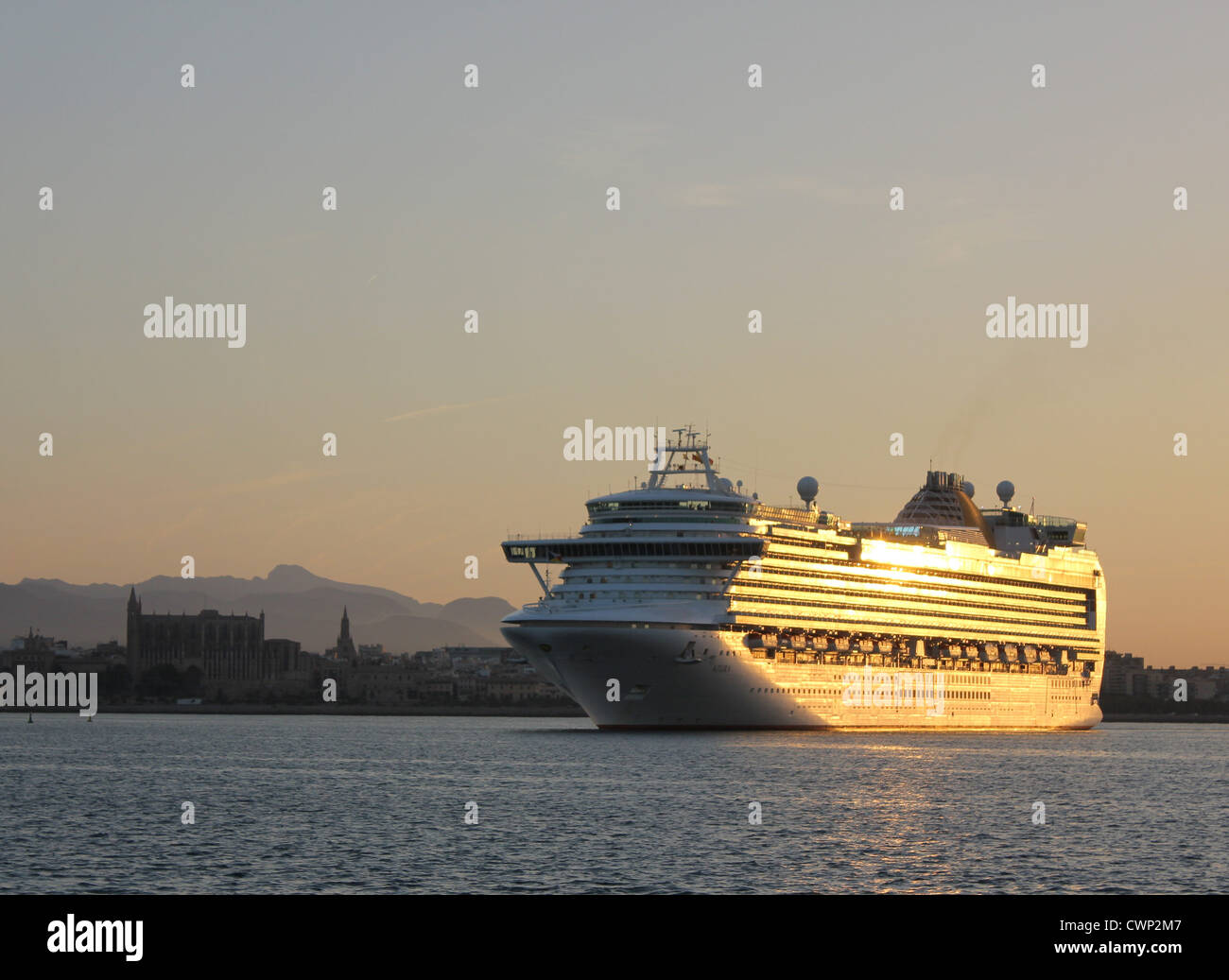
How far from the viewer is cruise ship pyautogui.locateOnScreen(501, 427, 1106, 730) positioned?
100312mm

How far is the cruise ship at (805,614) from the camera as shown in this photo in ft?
329

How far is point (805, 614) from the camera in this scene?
11419cm

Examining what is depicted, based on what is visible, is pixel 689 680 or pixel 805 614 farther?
pixel 805 614

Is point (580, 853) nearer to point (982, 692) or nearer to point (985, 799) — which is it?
point (985, 799)

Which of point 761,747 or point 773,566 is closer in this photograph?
point 761,747

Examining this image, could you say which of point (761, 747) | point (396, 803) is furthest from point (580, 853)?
point (761, 747)

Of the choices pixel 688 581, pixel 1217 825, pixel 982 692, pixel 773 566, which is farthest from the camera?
pixel 982 692

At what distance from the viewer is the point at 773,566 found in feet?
364

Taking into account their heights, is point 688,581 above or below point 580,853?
above
